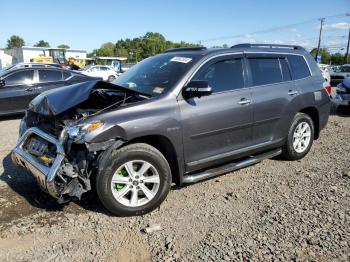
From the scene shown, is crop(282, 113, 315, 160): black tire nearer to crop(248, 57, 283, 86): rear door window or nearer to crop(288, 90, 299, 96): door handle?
crop(288, 90, 299, 96): door handle

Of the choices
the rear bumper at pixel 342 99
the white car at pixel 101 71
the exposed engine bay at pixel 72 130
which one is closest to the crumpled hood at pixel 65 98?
Answer: the exposed engine bay at pixel 72 130

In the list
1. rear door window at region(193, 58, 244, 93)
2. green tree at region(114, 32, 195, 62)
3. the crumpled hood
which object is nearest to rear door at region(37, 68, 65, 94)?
the crumpled hood

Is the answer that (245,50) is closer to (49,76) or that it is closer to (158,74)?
(158,74)

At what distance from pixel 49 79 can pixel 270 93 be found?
7.23 metres

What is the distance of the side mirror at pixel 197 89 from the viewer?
13.0ft

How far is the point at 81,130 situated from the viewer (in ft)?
11.5

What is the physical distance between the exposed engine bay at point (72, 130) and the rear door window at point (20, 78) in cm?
549

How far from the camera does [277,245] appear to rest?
327 cm

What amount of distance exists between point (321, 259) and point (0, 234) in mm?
3076

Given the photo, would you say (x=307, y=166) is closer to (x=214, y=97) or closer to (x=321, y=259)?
(x=214, y=97)

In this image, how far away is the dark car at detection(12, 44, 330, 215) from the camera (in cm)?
357

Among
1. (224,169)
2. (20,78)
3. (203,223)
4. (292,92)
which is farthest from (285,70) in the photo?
(20,78)

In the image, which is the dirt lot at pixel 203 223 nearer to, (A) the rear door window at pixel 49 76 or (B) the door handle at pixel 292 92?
(B) the door handle at pixel 292 92

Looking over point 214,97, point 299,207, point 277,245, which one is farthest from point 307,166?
point 277,245
